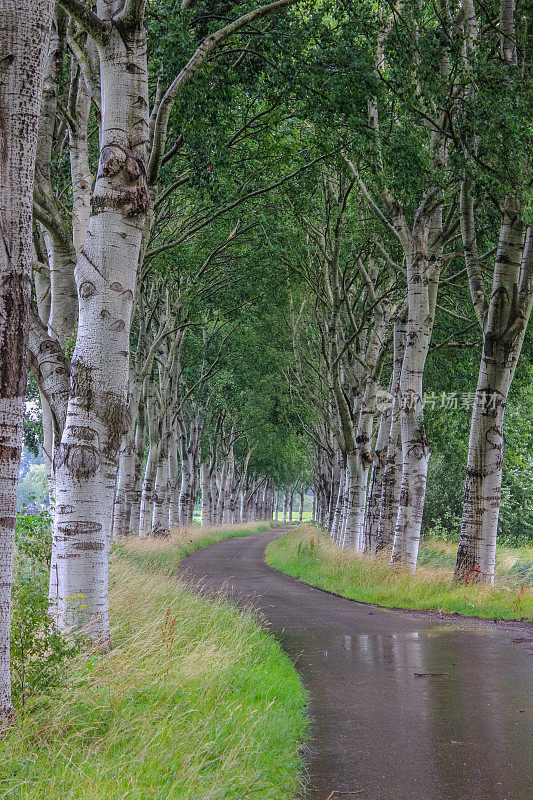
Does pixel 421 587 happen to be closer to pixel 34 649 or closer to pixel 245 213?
pixel 34 649

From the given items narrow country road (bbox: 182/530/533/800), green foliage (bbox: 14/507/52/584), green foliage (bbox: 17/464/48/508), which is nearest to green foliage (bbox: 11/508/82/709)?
green foliage (bbox: 17/464/48/508)

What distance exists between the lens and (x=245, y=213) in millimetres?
17781

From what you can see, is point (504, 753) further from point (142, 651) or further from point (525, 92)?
point (525, 92)

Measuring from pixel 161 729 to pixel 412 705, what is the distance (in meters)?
3.00

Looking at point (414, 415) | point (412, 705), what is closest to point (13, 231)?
point (412, 705)

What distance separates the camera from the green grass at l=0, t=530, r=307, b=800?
11.7 ft

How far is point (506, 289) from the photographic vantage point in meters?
12.7

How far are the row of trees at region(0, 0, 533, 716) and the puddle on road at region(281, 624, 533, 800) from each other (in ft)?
7.66

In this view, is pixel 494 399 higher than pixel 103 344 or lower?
higher

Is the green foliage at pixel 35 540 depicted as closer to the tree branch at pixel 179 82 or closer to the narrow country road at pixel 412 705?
the narrow country road at pixel 412 705

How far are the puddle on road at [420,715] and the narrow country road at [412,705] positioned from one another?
0.03ft

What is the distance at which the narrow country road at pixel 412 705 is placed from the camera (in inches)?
178

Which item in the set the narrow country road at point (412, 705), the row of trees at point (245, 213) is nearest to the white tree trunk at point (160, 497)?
the row of trees at point (245, 213)

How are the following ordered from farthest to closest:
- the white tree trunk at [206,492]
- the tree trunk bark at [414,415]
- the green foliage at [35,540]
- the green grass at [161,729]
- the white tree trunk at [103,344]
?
1. the white tree trunk at [206,492]
2. the tree trunk bark at [414,415]
3. the green foliage at [35,540]
4. the white tree trunk at [103,344]
5. the green grass at [161,729]
